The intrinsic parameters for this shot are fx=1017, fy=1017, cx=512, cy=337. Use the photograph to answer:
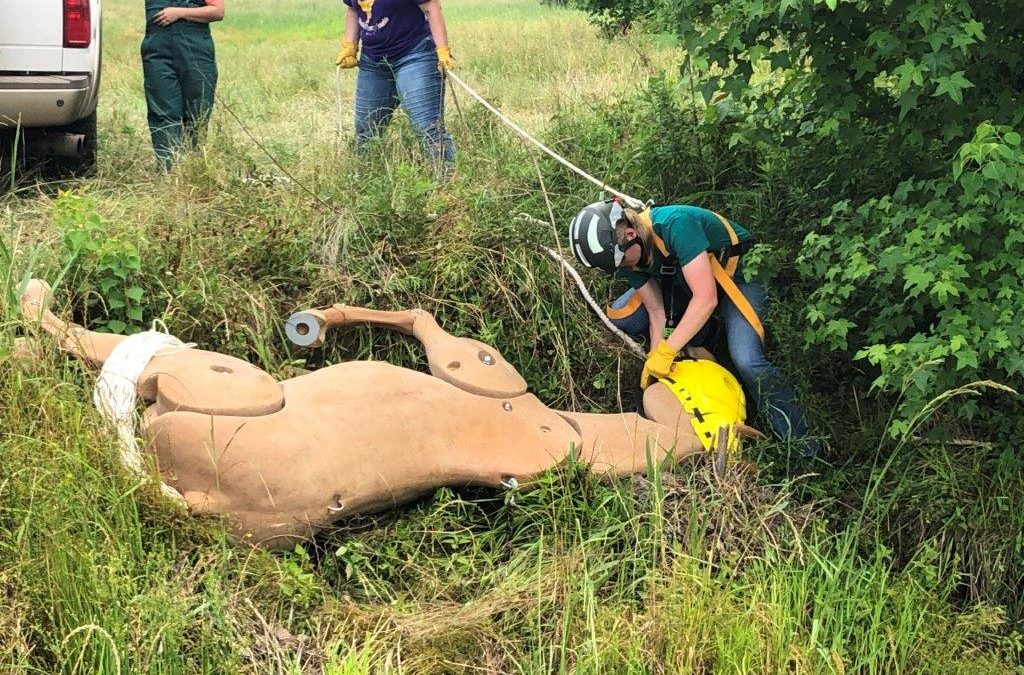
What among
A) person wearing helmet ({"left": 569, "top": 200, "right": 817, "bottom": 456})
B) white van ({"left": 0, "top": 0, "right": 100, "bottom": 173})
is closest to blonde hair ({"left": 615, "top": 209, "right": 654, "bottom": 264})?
person wearing helmet ({"left": 569, "top": 200, "right": 817, "bottom": 456})

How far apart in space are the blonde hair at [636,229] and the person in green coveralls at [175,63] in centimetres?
273

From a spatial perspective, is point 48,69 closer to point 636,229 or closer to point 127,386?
point 127,386

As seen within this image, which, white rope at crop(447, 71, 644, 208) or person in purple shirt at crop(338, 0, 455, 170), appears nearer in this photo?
white rope at crop(447, 71, 644, 208)

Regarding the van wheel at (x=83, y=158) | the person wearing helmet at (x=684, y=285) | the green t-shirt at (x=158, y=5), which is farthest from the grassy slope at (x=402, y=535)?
the green t-shirt at (x=158, y=5)

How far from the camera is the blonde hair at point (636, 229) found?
13.3 feet

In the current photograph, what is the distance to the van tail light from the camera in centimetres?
525

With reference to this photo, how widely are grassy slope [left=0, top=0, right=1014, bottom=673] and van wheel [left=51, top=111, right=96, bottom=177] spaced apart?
0.74m

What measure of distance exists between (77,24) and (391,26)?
163 centimetres

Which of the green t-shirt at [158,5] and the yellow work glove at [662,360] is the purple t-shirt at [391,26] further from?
the yellow work glove at [662,360]

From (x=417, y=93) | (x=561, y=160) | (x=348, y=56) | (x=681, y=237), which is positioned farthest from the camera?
(x=348, y=56)

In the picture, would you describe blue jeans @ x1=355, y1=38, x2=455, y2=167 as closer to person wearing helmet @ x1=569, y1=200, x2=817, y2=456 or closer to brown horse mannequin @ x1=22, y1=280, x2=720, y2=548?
person wearing helmet @ x1=569, y1=200, x2=817, y2=456

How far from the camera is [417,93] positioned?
5332 millimetres

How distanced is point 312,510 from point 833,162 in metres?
2.72

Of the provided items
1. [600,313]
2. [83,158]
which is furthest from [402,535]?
[83,158]
